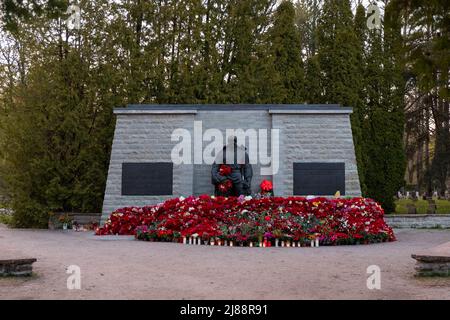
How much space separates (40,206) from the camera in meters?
17.6

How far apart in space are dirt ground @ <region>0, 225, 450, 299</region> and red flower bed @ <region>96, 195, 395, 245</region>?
0.80 metres

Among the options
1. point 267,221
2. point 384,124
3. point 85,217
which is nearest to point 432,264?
point 267,221

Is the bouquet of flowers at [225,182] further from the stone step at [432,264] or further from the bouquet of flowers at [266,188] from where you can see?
the stone step at [432,264]

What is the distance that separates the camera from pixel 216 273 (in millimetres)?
7578

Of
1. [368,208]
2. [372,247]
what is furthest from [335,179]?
[372,247]

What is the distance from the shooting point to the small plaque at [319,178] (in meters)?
15.5

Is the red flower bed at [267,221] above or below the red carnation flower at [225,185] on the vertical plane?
below

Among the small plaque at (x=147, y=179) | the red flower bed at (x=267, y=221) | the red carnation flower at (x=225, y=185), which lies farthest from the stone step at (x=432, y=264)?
the small plaque at (x=147, y=179)

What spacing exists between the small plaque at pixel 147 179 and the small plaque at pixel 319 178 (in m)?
4.02

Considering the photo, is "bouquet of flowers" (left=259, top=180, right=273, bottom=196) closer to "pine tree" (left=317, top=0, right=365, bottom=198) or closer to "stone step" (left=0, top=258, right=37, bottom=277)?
"pine tree" (left=317, top=0, right=365, bottom=198)

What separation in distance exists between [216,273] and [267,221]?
201 inches

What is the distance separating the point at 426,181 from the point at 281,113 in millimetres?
12273

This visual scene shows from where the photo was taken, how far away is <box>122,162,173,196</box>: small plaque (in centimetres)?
1559

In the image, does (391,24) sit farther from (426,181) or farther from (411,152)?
(411,152)
